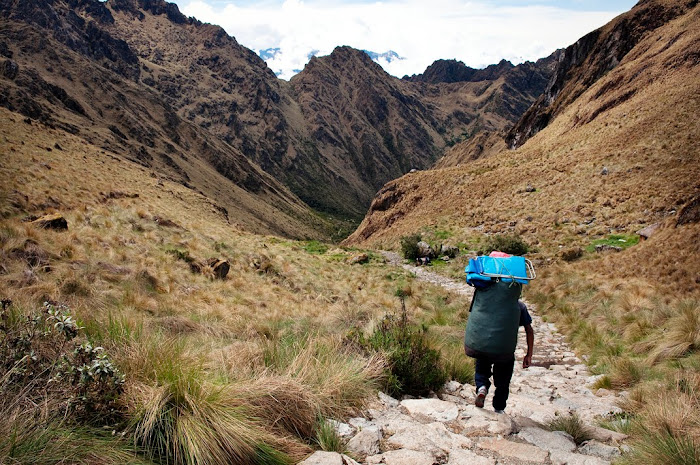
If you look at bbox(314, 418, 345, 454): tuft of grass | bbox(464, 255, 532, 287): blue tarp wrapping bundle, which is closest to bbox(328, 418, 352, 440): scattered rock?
bbox(314, 418, 345, 454): tuft of grass

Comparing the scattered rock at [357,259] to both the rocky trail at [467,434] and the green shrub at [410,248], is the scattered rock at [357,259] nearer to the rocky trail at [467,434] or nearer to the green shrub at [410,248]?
the green shrub at [410,248]

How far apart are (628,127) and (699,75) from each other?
7.30m

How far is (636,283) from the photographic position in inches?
409

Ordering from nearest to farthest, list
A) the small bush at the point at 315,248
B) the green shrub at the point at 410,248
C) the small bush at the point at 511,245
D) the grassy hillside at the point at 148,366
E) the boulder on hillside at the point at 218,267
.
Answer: the grassy hillside at the point at 148,366 → the boulder on hillside at the point at 218,267 → the small bush at the point at 511,245 → the green shrub at the point at 410,248 → the small bush at the point at 315,248

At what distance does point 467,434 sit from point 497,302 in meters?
1.45

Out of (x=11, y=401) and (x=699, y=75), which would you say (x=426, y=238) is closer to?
(x=699, y=75)

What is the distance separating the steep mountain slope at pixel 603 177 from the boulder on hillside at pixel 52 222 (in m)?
15.7

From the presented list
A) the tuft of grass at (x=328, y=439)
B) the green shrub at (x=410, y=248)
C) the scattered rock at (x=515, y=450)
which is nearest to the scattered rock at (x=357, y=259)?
the green shrub at (x=410, y=248)

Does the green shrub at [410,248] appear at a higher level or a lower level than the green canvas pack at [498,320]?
higher

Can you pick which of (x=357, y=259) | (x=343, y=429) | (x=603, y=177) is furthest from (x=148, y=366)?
(x=603, y=177)

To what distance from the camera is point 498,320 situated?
Result: 15.0 feet

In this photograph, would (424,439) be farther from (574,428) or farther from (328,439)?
(574,428)

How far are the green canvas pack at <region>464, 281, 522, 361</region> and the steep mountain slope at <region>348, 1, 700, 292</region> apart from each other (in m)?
7.35

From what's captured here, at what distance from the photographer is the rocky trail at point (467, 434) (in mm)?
3357
